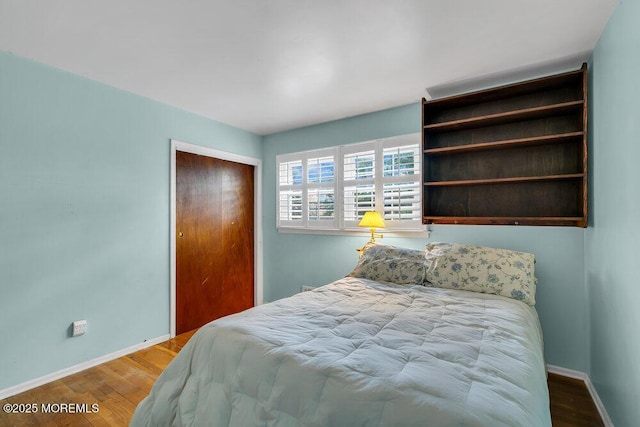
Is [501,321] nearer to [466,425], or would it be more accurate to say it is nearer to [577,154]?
[466,425]

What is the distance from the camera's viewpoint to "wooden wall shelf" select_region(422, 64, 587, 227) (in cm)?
228

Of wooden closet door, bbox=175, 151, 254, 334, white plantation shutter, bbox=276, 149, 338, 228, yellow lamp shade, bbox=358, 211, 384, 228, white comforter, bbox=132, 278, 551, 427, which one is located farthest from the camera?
white plantation shutter, bbox=276, 149, 338, 228

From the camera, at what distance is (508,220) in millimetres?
2389

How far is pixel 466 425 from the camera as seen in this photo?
80cm

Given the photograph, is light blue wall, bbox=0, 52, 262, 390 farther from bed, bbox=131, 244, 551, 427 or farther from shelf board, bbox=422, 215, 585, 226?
shelf board, bbox=422, 215, 585, 226

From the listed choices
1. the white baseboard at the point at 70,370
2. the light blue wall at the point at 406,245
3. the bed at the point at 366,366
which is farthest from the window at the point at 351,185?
the white baseboard at the point at 70,370

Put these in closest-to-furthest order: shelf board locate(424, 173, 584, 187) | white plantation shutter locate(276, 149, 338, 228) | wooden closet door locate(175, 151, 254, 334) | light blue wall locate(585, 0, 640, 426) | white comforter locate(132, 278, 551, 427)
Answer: white comforter locate(132, 278, 551, 427) → light blue wall locate(585, 0, 640, 426) → shelf board locate(424, 173, 584, 187) → wooden closet door locate(175, 151, 254, 334) → white plantation shutter locate(276, 149, 338, 228)

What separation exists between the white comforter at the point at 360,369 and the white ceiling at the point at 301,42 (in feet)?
5.41

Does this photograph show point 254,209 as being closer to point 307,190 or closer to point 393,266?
point 307,190

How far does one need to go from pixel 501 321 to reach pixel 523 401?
0.66m

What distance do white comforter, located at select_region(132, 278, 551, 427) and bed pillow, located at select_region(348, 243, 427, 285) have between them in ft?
1.52

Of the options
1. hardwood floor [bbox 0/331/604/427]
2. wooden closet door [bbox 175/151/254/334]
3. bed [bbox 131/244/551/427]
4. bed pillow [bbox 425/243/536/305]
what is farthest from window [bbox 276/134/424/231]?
hardwood floor [bbox 0/331/604/427]

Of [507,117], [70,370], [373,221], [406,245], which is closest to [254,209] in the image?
[373,221]

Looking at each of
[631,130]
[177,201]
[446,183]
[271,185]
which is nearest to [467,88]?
[446,183]
